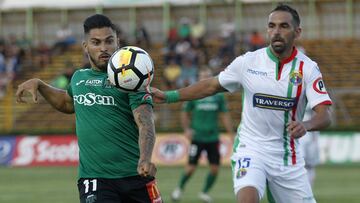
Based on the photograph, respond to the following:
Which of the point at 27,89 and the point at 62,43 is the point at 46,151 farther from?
the point at 27,89

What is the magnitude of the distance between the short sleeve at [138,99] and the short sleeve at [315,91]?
2.13 meters

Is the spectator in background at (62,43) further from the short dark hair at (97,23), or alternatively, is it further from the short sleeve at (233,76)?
the short dark hair at (97,23)

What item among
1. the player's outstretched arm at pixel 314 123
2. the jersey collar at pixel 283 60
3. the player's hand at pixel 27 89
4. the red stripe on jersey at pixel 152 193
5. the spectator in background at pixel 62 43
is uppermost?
the jersey collar at pixel 283 60

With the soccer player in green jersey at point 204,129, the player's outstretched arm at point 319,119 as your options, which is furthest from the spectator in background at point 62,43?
the player's outstretched arm at point 319,119

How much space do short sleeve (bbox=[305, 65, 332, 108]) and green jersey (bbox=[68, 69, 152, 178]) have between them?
6.93 ft

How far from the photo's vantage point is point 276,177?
9648mm

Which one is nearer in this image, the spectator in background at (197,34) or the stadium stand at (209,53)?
the stadium stand at (209,53)

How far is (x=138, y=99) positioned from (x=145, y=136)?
0.44 m

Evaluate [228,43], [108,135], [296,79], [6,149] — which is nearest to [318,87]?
[296,79]

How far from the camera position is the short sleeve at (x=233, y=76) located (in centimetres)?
995

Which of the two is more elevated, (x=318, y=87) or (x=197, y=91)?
(x=318, y=87)

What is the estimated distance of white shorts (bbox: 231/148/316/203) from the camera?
9578mm

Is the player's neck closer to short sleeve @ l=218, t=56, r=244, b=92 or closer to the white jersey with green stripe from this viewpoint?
the white jersey with green stripe

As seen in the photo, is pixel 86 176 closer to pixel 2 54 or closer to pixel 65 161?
pixel 65 161
